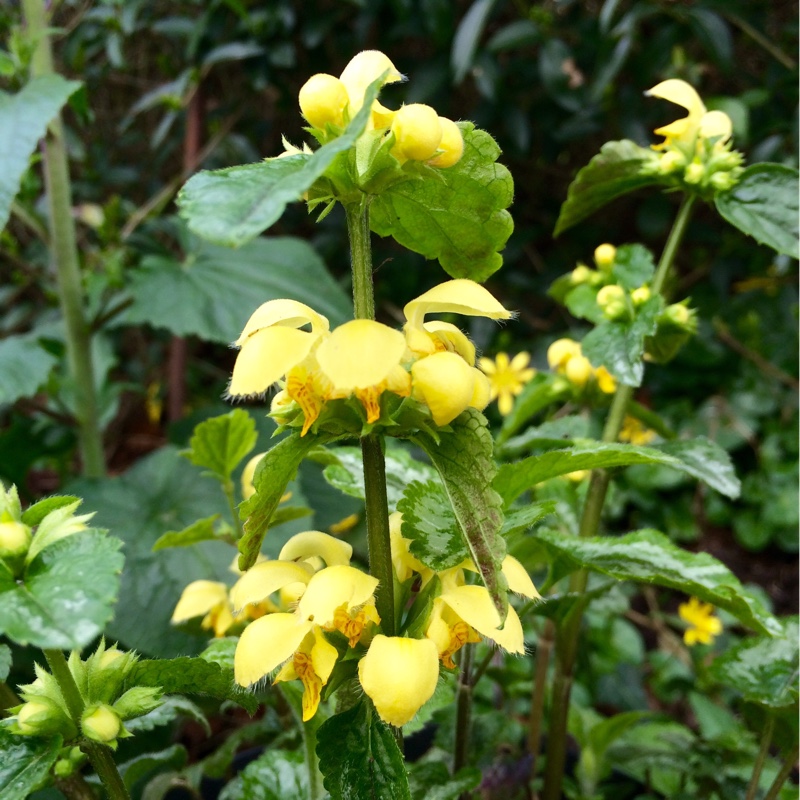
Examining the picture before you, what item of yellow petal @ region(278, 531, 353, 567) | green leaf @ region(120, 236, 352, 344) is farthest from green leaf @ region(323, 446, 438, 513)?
green leaf @ region(120, 236, 352, 344)

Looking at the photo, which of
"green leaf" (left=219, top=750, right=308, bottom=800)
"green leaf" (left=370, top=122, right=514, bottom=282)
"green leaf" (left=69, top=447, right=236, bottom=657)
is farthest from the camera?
"green leaf" (left=69, top=447, right=236, bottom=657)

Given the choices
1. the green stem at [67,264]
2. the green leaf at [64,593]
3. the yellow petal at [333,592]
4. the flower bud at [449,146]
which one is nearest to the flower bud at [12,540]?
the green leaf at [64,593]

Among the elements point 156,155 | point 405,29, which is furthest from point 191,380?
point 405,29

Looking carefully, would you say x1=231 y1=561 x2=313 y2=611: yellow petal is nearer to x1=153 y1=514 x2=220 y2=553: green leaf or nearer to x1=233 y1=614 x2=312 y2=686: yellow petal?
x1=233 y1=614 x2=312 y2=686: yellow petal

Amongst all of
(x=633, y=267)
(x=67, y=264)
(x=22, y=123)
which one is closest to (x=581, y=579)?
(x=633, y=267)

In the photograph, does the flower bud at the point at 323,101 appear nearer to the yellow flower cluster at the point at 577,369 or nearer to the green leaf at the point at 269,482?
the green leaf at the point at 269,482

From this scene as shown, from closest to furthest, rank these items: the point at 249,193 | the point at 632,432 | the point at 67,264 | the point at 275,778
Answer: the point at 249,193, the point at 275,778, the point at 632,432, the point at 67,264

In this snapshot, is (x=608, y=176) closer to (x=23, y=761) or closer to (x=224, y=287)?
(x=23, y=761)
